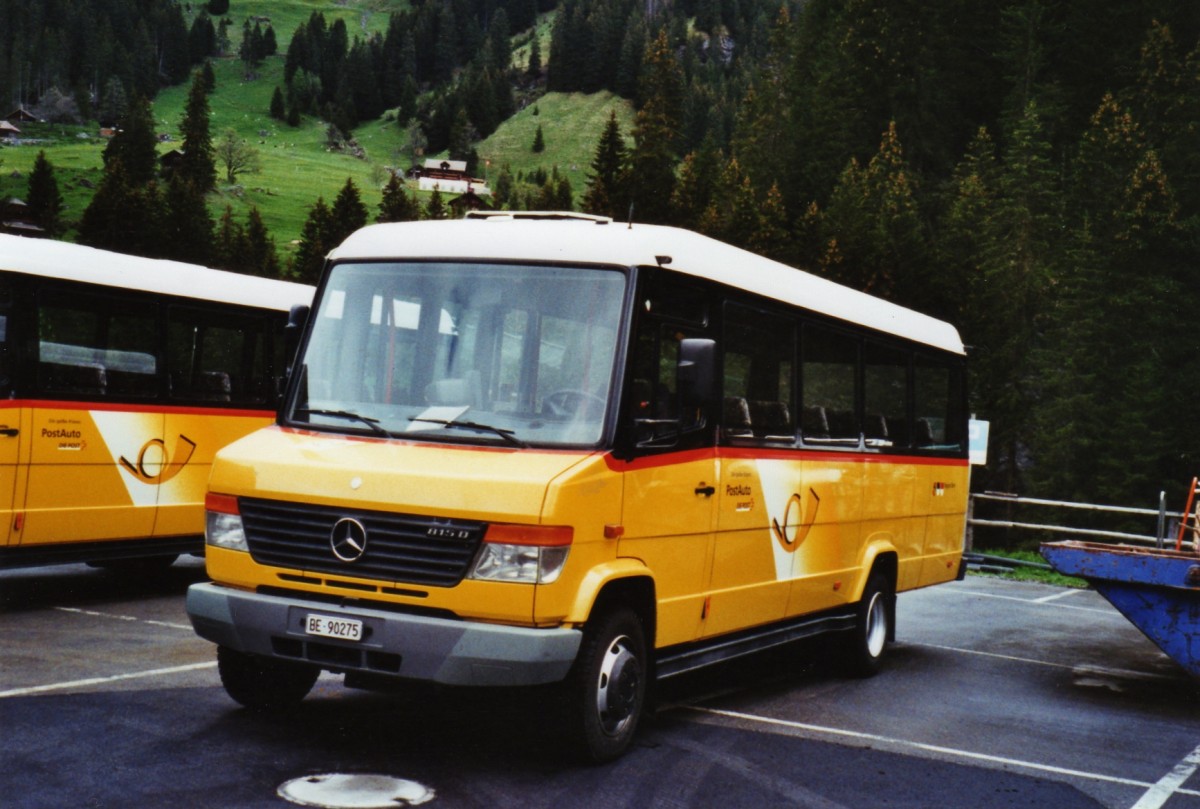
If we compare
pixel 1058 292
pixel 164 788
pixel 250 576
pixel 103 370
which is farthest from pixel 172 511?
pixel 1058 292

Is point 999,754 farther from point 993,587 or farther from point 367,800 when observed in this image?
point 993,587

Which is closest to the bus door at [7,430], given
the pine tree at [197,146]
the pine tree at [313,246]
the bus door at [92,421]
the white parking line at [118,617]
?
the bus door at [92,421]

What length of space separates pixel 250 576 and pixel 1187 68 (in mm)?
66820

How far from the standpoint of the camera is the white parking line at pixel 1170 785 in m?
7.54

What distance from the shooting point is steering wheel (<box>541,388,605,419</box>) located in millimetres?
7480

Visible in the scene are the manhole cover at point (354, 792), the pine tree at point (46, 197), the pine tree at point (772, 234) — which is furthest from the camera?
the pine tree at point (46, 197)

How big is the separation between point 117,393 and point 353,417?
6266 mm

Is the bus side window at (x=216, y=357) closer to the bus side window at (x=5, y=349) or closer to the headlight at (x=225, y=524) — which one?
the bus side window at (x=5, y=349)

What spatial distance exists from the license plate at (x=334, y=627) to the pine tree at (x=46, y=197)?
115 m

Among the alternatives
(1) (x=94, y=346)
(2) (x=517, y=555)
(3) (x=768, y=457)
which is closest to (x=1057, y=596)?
(3) (x=768, y=457)

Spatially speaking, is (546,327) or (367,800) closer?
(367,800)

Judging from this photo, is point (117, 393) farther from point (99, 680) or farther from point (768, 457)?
point (768, 457)

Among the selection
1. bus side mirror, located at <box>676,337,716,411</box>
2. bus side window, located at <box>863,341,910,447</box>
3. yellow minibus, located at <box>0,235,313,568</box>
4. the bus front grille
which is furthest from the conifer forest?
the bus front grille

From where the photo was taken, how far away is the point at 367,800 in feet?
21.2
